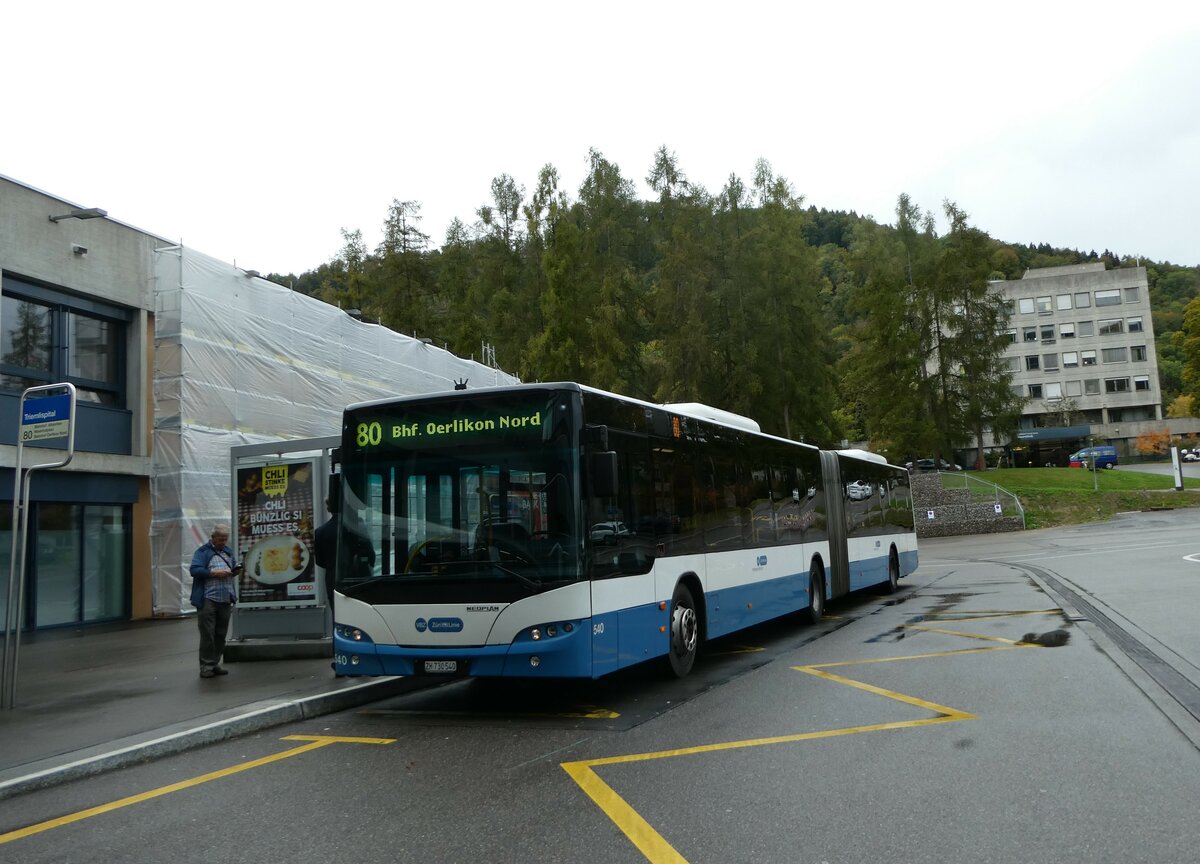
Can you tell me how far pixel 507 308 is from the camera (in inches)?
1695

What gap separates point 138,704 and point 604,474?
489 centimetres

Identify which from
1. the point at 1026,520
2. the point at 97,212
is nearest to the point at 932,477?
the point at 1026,520

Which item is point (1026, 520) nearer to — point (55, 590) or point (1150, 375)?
point (55, 590)

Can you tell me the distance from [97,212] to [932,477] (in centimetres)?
3828

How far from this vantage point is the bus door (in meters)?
16.3

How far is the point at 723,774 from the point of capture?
5953mm

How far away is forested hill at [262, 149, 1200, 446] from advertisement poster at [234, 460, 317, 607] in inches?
1108

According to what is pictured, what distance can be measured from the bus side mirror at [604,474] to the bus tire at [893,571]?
1362 centimetres

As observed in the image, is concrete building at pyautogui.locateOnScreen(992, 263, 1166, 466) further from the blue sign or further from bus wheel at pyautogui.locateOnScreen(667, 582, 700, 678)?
the blue sign

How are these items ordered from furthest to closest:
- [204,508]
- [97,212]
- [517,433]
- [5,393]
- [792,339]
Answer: [792,339] → [204,508] → [97,212] → [5,393] → [517,433]

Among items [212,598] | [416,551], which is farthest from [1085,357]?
[416,551]

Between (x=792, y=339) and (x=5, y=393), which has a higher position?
(x=792, y=339)

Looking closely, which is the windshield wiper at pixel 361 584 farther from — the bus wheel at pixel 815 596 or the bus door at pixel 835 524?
the bus door at pixel 835 524

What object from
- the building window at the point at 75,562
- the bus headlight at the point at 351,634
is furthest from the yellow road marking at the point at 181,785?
the building window at the point at 75,562
